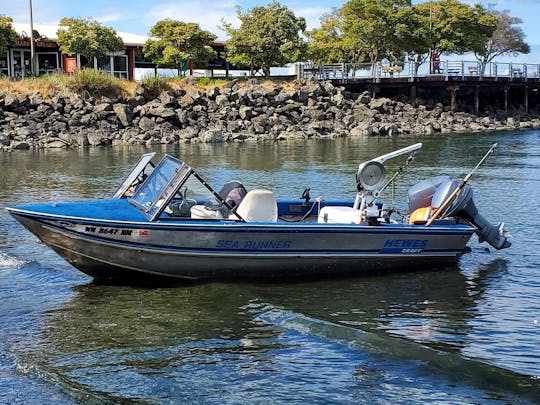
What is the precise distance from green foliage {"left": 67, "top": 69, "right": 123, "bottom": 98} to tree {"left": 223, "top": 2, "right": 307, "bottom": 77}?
448 inches

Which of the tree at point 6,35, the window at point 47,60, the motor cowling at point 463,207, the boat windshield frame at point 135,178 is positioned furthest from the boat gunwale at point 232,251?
the window at point 47,60

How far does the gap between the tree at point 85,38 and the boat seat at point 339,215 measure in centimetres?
4270

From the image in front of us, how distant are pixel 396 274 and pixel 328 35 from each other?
2239 inches

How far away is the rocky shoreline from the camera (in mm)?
40469

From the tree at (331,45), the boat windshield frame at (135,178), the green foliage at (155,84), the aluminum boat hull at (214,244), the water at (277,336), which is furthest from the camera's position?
the tree at (331,45)

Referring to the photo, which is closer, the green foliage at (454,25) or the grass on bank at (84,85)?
the grass on bank at (84,85)

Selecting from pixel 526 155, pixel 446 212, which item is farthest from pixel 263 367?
pixel 526 155

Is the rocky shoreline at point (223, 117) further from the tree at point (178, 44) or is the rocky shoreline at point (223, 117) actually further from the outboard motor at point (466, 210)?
the outboard motor at point (466, 210)

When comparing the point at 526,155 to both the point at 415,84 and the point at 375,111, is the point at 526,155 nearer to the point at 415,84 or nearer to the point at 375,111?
the point at 375,111

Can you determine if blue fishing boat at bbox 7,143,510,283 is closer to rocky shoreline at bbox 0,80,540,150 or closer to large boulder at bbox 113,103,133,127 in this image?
rocky shoreline at bbox 0,80,540,150

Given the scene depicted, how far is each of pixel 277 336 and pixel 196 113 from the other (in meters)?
38.0

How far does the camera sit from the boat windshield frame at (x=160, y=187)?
965cm

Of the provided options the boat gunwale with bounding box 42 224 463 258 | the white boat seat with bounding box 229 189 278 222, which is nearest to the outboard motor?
the boat gunwale with bounding box 42 224 463 258

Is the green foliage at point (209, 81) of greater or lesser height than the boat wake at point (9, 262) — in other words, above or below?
above
